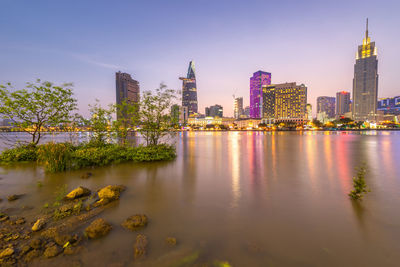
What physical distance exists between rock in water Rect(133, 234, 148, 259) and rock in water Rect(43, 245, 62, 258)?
1672 millimetres

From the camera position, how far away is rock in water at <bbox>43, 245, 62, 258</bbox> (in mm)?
3758

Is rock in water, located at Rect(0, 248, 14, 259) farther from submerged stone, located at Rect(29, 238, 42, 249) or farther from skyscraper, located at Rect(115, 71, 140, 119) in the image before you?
skyscraper, located at Rect(115, 71, 140, 119)

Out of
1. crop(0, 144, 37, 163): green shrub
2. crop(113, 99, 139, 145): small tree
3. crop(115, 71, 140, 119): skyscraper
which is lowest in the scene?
crop(0, 144, 37, 163): green shrub

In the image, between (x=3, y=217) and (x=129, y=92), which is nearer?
(x=3, y=217)

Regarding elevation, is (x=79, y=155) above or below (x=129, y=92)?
below

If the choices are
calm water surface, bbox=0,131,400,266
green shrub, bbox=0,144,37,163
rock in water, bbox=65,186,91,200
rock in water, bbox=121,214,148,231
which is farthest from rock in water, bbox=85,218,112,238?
green shrub, bbox=0,144,37,163

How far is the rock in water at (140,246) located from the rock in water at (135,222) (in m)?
0.48

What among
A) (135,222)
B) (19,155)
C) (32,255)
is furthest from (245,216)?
Answer: (19,155)

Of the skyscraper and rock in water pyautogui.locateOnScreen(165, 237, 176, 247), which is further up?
the skyscraper

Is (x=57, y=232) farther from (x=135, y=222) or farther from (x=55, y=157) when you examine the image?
(x=55, y=157)

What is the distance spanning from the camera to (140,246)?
4.11 metres

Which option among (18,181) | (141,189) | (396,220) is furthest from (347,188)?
(18,181)

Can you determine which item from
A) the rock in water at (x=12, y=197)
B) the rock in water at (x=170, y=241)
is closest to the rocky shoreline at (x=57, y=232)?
the rock in water at (x=170, y=241)

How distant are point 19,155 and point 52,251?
48.6ft
